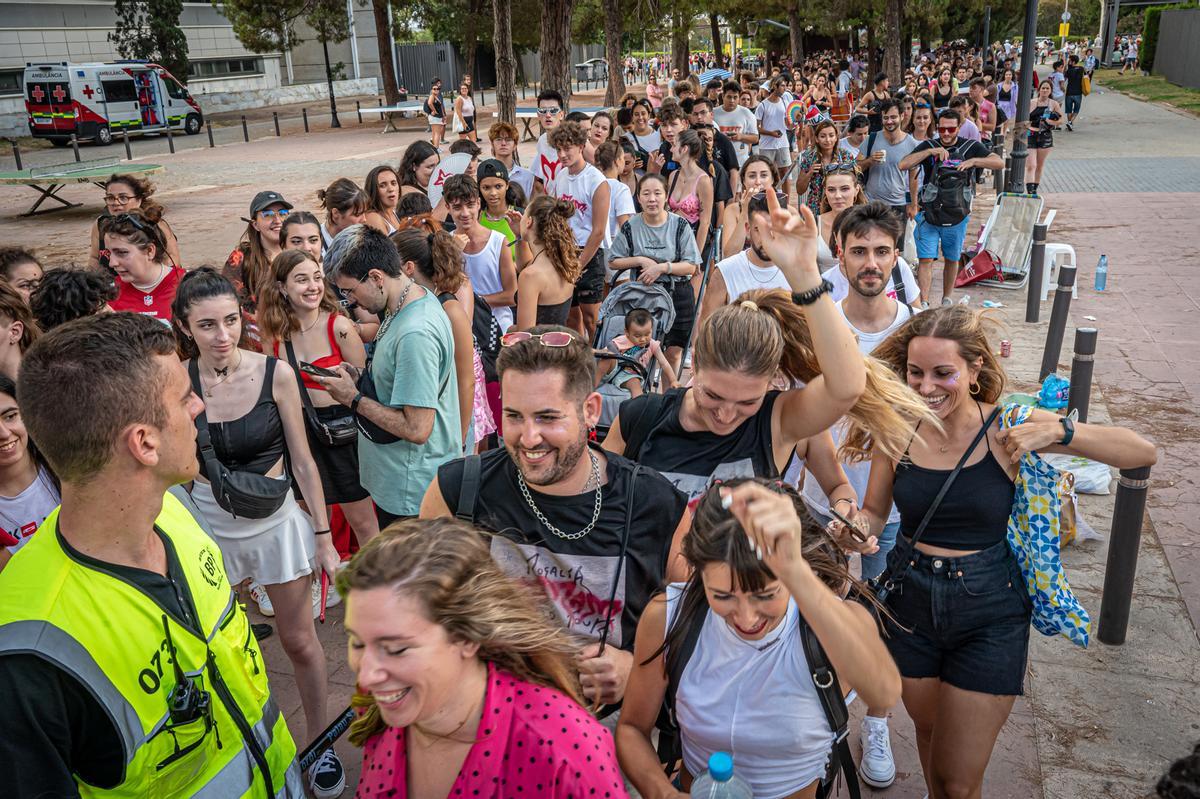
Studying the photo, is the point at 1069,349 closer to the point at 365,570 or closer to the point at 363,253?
the point at 363,253

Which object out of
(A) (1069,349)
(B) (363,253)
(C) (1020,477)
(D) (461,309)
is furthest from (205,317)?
(A) (1069,349)

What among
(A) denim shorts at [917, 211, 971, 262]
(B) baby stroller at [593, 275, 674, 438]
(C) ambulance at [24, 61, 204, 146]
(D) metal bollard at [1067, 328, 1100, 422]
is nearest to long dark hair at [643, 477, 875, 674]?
(B) baby stroller at [593, 275, 674, 438]

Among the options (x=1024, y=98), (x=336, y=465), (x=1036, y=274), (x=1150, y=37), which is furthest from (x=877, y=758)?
(x=1150, y=37)

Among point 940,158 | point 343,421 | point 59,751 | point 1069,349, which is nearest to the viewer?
point 59,751

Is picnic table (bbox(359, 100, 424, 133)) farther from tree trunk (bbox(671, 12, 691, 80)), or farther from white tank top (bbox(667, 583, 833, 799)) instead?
white tank top (bbox(667, 583, 833, 799))

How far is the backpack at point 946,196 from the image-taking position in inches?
360

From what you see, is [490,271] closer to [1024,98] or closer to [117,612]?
[117,612]

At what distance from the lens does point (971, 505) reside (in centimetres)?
313

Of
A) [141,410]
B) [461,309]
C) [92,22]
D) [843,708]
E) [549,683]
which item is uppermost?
[92,22]

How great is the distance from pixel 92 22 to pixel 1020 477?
153 feet

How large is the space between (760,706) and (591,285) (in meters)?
5.51

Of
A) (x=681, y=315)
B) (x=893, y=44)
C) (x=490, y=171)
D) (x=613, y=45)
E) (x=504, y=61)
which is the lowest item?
(x=681, y=315)

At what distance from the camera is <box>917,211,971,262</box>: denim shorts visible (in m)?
9.69

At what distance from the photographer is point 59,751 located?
1971 mm
